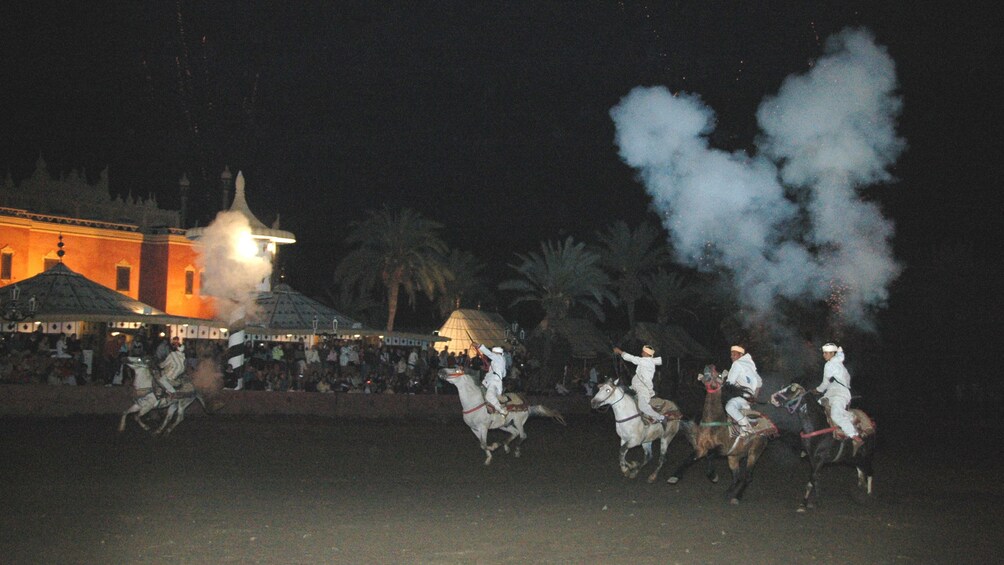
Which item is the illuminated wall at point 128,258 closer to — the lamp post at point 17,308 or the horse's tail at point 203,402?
the lamp post at point 17,308

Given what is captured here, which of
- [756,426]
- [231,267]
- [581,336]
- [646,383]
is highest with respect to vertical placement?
[231,267]

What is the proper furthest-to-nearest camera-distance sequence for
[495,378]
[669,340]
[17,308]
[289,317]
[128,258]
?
[669,340] < [128,258] < [289,317] < [17,308] < [495,378]

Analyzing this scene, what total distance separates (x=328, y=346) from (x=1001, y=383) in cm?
3264

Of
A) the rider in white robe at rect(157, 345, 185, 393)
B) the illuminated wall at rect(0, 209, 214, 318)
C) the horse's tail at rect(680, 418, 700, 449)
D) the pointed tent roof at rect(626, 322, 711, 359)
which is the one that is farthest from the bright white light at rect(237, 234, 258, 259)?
the pointed tent roof at rect(626, 322, 711, 359)

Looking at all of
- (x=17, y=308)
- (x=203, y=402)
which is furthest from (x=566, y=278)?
(x=203, y=402)

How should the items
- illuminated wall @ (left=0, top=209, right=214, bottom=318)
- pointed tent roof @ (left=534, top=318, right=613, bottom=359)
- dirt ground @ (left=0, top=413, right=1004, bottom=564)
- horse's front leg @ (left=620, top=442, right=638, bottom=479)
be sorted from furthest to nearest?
pointed tent roof @ (left=534, top=318, right=613, bottom=359)
illuminated wall @ (left=0, top=209, right=214, bottom=318)
horse's front leg @ (left=620, top=442, right=638, bottom=479)
dirt ground @ (left=0, top=413, right=1004, bottom=564)

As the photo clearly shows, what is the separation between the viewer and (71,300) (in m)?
32.2

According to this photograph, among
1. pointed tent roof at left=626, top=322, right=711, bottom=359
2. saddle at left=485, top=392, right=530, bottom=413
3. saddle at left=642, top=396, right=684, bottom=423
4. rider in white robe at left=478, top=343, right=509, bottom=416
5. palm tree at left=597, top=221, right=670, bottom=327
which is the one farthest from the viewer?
pointed tent roof at left=626, top=322, right=711, bottom=359

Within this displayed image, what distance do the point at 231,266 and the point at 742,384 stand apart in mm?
23669

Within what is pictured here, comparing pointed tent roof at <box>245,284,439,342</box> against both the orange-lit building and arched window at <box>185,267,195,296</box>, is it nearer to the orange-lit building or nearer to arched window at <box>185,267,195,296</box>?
the orange-lit building

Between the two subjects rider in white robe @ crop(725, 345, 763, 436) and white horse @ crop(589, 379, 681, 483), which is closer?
rider in white robe @ crop(725, 345, 763, 436)

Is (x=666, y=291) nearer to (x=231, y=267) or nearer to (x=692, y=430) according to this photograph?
(x=231, y=267)

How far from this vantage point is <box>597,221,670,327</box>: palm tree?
53969 mm

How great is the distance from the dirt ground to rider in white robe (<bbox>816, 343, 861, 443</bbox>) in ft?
4.17
